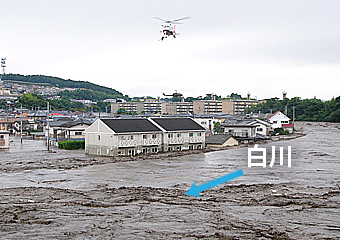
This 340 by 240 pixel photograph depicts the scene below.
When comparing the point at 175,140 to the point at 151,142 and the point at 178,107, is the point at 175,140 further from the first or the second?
the point at 178,107

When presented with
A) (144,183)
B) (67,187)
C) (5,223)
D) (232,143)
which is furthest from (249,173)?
(232,143)

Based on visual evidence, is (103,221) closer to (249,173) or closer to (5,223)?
(5,223)

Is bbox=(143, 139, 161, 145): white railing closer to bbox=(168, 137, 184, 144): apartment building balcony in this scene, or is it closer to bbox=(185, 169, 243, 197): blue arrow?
bbox=(168, 137, 184, 144): apartment building balcony

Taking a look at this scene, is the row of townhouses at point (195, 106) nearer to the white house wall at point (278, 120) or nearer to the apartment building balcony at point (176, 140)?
the white house wall at point (278, 120)

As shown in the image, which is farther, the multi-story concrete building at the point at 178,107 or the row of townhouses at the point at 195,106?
the multi-story concrete building at the point at 178,107

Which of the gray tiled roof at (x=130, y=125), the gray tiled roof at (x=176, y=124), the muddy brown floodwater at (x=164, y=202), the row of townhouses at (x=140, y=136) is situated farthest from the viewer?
the gray tiled roof at (x=176, y=124)

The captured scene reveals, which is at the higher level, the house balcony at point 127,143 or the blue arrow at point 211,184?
the house balcony at point 127,143

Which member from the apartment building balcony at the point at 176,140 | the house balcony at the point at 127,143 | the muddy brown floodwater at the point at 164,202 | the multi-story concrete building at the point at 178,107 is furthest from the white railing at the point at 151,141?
the multi-story concrete building at the point at 178,107
